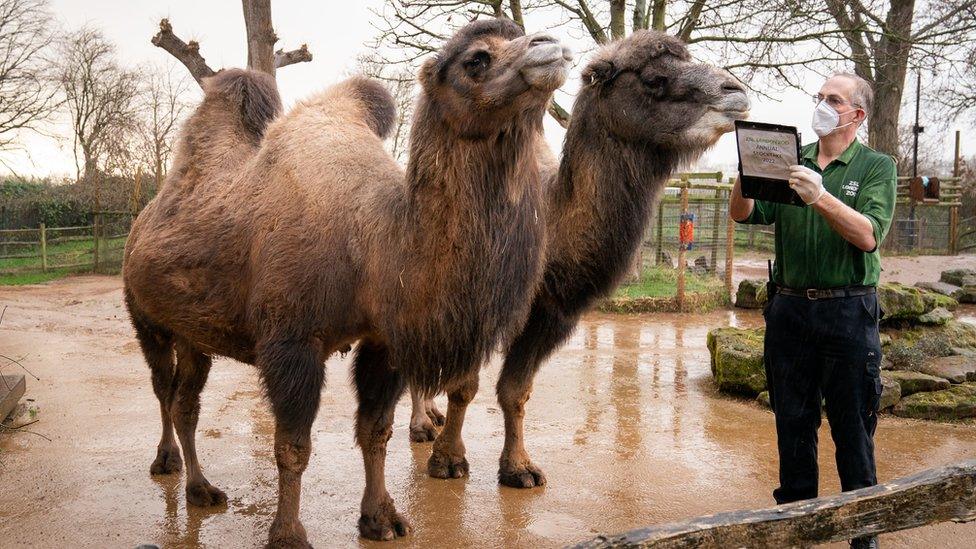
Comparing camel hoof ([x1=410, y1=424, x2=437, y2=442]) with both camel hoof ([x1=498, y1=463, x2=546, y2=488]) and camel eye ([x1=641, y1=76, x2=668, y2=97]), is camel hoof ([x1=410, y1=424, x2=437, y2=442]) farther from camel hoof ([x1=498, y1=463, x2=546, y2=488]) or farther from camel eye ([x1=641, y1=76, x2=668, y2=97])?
camel eye ([x1=641, y1=76, x2=668, y2=97])

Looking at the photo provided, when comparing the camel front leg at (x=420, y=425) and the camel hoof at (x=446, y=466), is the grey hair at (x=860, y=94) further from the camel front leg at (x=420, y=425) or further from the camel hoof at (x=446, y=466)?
the camel front leg at (x=420, y=425)

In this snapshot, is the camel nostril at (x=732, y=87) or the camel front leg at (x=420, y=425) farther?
the camel front leg at (x=420, y=425)

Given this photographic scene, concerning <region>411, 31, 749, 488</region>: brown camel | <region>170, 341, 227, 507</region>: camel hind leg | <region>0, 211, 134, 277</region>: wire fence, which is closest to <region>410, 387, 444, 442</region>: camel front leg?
<region>411, 31, 749, 488</region>: brown camel

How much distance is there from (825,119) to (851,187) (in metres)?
0.32

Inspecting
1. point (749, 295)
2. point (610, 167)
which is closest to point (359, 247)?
point (610, 167)

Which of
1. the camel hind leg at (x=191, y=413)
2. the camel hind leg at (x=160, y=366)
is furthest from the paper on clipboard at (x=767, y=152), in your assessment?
the camel hind leg at (x=160, y=366)

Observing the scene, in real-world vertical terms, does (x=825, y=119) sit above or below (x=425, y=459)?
above

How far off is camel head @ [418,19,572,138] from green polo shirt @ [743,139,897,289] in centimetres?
139

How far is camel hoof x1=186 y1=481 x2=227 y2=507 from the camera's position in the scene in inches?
182

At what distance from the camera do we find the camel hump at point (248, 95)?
5203 mm

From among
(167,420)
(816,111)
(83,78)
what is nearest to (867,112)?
(816,111)

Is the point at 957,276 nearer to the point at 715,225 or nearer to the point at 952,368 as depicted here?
the point at 715,225

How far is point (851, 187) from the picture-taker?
11.8 feet

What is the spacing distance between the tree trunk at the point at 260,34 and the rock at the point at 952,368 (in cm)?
704
